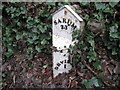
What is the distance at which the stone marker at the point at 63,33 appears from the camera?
3.55m

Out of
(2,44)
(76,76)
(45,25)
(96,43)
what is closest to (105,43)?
(96,43)

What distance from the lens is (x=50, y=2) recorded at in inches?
170

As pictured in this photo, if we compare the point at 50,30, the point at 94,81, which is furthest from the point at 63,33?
the point at 94,81

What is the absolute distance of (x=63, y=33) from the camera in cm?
360

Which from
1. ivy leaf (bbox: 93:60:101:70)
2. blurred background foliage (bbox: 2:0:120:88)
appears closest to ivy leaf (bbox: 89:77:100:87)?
blurred background foliage (bbox: 2:0:120:88)

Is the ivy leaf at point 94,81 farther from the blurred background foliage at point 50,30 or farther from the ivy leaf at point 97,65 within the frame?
the ivy leaf at point 97,65

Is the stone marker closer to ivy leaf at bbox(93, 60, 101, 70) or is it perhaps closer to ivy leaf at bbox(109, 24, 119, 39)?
ivy leaf at bbox(93, 60, 101, 70)

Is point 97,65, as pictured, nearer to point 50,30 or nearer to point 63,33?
point 63,33

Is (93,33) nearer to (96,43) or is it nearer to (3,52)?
(96,43)

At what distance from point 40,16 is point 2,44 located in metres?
0.63

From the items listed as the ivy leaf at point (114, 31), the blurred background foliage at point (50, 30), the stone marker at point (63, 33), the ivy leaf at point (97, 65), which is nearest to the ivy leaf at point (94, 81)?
the blurred background foliage at point (50, 30)

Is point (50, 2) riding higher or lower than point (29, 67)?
higher

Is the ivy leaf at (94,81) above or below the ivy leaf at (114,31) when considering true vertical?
below

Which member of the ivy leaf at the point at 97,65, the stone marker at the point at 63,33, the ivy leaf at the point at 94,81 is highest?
the stone marker at the point at 63,33
